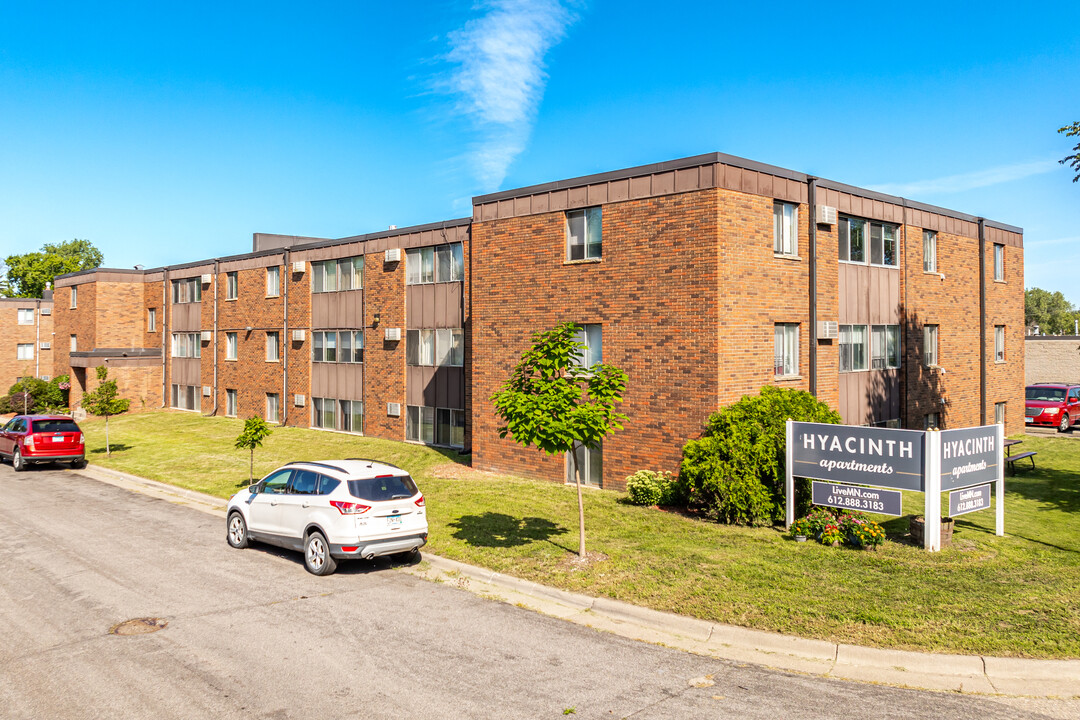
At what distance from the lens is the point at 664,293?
701 inches

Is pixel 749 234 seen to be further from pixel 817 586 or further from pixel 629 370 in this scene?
pixel 817 586

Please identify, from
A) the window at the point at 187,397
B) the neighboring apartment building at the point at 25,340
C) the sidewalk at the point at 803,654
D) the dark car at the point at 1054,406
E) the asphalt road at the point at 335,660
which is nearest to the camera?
the asphalt road at the point at 335,660

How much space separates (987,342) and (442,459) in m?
21.6

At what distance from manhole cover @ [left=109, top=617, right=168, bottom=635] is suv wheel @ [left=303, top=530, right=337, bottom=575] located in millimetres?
2717

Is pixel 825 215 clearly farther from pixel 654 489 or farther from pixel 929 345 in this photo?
pixel 654 489

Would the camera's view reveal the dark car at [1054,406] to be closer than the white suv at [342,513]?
No

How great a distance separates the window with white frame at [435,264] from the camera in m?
26.7

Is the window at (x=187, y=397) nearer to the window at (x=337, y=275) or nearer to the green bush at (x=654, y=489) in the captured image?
the window at (x=337, y=275)

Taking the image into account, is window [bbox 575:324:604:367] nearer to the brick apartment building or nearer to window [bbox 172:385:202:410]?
the brick apartment building

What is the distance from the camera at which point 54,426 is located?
25406mm

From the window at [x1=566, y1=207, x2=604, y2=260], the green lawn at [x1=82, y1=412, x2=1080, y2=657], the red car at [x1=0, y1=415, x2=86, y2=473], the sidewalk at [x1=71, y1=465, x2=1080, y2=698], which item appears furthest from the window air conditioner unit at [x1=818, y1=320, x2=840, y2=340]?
the red car at [x1=0, y1=415, x2=86, y2=473]

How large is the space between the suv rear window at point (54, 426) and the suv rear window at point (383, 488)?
62.0 feet

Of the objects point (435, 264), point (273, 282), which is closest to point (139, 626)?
point (435, 264)

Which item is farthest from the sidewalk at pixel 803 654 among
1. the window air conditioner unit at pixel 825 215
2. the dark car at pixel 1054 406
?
the dark car at pixel 1054 406
